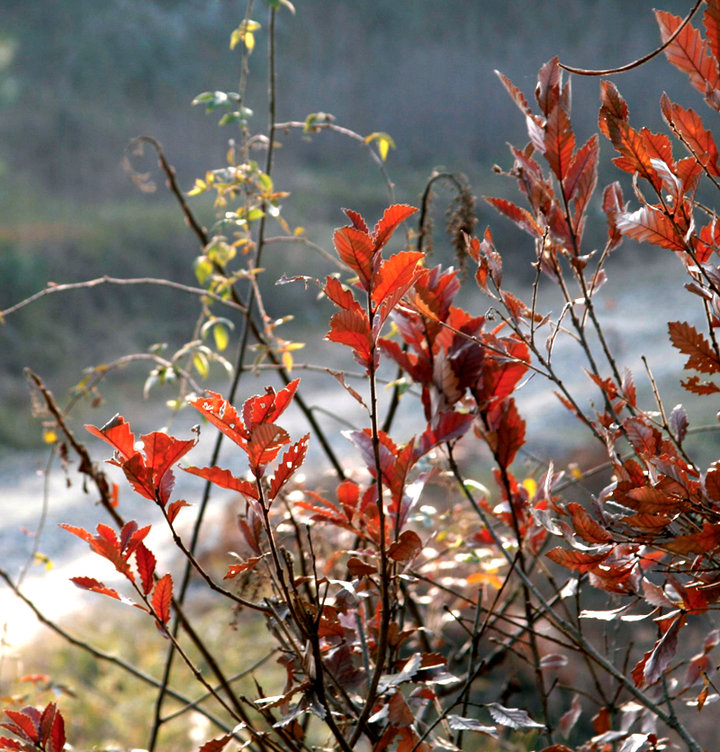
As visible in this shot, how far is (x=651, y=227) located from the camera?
45cm

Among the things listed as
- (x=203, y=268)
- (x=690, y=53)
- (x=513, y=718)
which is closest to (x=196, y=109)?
(x=203, y=268)

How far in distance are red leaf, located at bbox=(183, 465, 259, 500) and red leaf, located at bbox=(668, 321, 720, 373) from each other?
0.28 metres

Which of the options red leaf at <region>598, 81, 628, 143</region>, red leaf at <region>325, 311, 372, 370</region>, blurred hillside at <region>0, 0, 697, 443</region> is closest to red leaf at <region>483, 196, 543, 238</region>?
red leaf at <region>598, 81, 628, 143</region>

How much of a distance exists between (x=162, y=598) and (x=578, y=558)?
0.24 metres

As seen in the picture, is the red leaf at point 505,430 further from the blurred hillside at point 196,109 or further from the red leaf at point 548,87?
the blurred hillside at point 196,109

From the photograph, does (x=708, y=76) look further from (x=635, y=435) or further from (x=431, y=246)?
(x=431, y=246)

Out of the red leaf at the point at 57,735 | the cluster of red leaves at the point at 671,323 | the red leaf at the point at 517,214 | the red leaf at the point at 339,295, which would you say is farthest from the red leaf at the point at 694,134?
the red leaf at the point at 57,735

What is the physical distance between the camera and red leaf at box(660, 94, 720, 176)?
0.48m

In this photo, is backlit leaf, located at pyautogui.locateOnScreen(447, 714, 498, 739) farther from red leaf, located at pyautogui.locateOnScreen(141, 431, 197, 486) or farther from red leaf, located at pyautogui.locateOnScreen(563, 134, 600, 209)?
red leaf, located at pyautogui.locateOnScreen(563, 134, 600, 209)

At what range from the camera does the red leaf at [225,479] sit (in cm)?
40

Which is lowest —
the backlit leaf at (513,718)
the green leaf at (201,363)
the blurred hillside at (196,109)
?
the backlit leaf at (513,718)

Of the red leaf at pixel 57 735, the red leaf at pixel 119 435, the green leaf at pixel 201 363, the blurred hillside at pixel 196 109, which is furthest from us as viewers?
the blurred hillside at pixel 196 109

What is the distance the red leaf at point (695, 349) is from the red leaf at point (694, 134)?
0.32 feet

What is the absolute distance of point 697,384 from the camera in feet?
1.72
